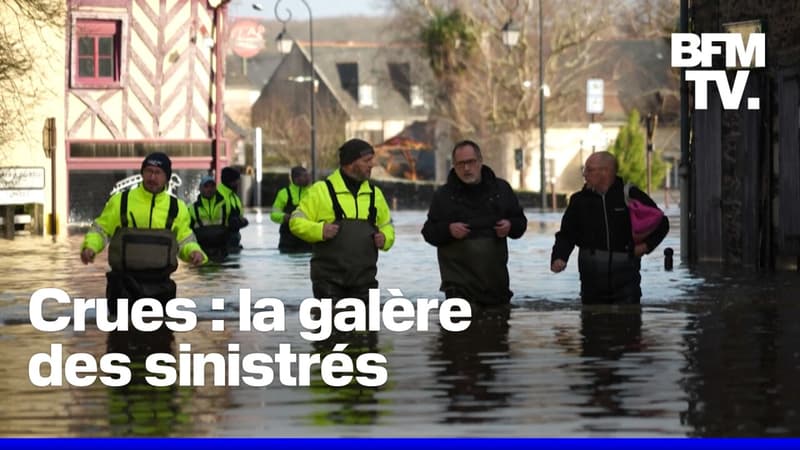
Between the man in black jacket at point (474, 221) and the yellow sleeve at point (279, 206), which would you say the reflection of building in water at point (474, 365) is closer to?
the man in black jacket at point (474, 221)

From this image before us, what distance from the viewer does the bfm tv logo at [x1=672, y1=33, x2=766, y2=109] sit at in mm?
28094

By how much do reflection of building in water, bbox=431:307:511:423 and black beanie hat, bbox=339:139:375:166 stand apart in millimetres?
1391

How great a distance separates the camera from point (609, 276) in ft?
57.3

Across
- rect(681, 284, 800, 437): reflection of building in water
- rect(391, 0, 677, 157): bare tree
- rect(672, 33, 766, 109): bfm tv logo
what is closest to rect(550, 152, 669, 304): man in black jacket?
rect(681, 284, 800, 437): reflection of building in water

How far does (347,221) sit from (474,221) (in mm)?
916

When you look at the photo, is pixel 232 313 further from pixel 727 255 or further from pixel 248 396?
pixel 727 255

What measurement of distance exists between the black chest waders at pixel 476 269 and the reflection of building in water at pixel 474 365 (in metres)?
0.21

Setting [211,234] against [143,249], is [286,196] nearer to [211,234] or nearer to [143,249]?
[211,234]

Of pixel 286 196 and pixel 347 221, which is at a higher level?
pixel 347 221

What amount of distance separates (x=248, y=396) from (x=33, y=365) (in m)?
2.74

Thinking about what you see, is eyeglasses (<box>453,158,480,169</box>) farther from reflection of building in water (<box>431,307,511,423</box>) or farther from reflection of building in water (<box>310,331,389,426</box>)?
reflection of building in water (<box>310,331,389,426</box>)

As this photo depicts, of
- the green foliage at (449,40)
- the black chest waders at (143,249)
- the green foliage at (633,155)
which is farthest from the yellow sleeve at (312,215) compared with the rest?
the green foliage at (449,40)

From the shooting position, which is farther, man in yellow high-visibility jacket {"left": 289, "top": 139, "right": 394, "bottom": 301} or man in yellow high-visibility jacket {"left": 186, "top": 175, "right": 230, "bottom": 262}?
man in yellow high-visibility jacket {"left": 186, "top": 175, "right": 230, "bottom": 262}
